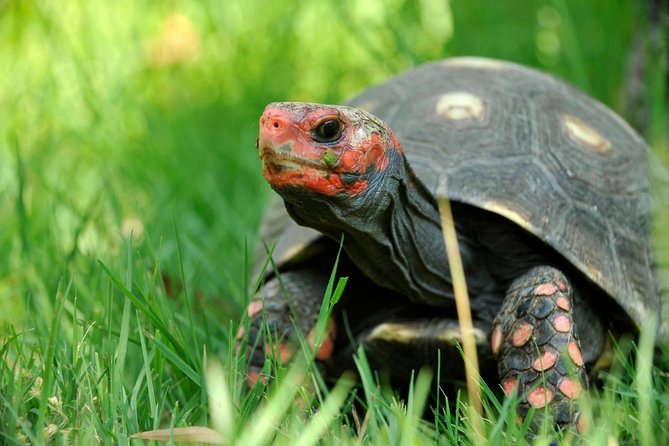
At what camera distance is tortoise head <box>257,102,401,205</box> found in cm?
197

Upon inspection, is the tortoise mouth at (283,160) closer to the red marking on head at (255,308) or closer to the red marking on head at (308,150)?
the red marking on head at (308,150)

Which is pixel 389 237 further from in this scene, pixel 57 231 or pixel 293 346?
pixel 57 231

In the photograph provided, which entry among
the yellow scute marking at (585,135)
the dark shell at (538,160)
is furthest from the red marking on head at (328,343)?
the yellow scute marking at (585,135)

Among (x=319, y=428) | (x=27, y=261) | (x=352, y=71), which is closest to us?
(x=319, y=428)

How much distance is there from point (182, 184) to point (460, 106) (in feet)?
6.01

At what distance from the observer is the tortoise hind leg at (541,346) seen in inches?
86.0

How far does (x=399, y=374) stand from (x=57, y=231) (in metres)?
1.40

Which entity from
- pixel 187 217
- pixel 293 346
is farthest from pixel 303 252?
pixel 187 217

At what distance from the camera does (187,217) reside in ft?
13.3

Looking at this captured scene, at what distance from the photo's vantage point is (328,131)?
203 centimetres

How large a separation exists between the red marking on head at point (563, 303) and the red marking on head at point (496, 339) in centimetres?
17

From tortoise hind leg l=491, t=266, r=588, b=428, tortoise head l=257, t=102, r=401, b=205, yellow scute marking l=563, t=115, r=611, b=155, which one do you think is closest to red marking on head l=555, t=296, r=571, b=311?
tortoise hind leg l=491, t=266, r=588, b=428

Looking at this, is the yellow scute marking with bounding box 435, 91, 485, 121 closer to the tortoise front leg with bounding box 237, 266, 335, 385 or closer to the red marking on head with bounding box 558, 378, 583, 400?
the tortoise front leg with bounding box 237, 266, 335, 385

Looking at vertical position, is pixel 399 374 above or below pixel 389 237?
below
